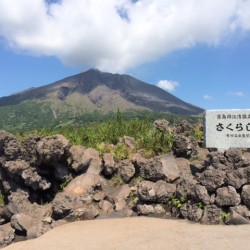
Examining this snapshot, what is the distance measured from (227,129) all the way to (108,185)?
494cm

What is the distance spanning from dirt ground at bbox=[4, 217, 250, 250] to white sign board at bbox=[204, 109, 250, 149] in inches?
173

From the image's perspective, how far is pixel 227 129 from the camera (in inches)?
551

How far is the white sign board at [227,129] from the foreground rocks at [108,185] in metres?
0.75

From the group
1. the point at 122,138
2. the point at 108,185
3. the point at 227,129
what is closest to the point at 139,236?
the point at 108,185

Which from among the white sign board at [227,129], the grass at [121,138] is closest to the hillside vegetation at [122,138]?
the grass at [121,138]

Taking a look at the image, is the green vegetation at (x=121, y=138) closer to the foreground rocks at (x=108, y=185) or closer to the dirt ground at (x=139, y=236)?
the foreground rocks at (x=108, y=185)

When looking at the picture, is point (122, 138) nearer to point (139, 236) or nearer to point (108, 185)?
point (108, 185)

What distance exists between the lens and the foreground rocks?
1080 centimetres

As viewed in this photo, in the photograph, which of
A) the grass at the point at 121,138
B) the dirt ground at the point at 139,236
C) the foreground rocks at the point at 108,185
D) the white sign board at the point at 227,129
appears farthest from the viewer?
the grass at the point at 121,138

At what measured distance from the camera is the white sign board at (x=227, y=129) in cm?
1385

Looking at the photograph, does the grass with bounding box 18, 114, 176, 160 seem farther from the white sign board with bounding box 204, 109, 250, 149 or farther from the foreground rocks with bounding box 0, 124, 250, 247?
the white sign board with bounding box 204, 109, 250, 149

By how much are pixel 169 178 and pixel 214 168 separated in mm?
1688

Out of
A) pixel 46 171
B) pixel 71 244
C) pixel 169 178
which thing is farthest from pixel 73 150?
pixel 71 244

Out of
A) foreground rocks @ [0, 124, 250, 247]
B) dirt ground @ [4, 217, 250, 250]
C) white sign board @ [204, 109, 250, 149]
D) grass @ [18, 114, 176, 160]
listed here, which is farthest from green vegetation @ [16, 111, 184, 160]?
dirt ground @ [4, 217, 250, 250]
